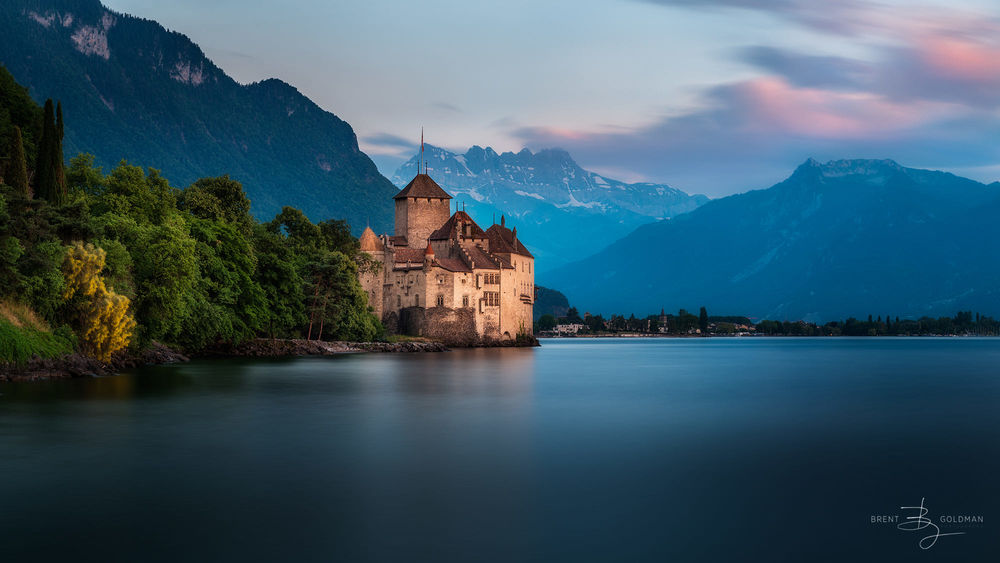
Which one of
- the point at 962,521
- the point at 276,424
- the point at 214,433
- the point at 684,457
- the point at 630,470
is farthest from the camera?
the point at 276,424

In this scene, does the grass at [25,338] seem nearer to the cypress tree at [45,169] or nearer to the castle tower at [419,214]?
the cypress tree at [45,169]

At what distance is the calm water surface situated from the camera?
1466cm

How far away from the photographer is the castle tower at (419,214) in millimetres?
115500

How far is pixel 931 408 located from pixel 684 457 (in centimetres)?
1980

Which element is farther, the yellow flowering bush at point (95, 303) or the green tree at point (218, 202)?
the green tree at point (218, 202)

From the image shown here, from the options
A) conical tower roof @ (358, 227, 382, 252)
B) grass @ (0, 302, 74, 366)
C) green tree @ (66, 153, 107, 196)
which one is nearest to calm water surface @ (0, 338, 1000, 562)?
grass @ (0, 302, 74, 366)

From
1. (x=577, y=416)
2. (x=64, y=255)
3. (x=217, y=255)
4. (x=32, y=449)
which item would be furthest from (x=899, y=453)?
(x=217, y=255)

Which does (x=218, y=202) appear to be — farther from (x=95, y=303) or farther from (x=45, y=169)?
(x=95, y=303)

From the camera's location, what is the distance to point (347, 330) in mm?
91062

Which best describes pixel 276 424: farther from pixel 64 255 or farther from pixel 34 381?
Answer: pixel 64 255

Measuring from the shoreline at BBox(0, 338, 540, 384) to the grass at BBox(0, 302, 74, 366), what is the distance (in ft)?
1.13

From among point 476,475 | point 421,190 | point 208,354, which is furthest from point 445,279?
point 476,475
